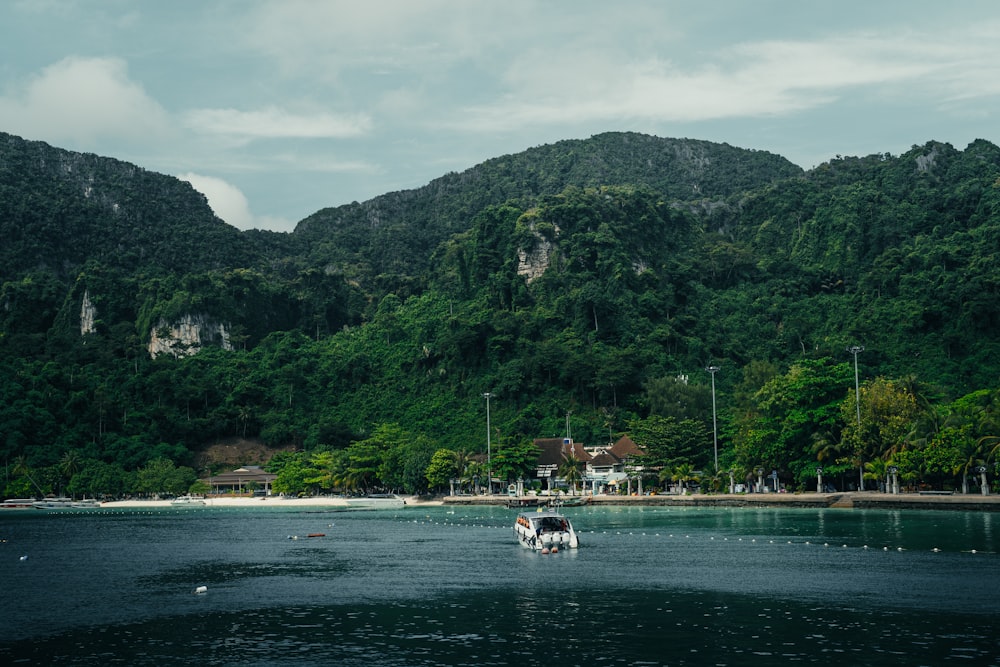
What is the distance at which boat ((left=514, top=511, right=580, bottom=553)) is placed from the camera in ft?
199

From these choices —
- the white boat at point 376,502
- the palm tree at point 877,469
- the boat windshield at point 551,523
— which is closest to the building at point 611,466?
the white boat at point 376,502

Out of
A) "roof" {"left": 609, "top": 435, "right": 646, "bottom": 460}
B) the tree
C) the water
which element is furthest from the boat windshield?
"roof" {"left": 609, "top": 435, "right": 646, "bottom": 460}

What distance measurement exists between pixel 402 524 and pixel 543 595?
50797 millimetres

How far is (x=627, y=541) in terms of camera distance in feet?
218

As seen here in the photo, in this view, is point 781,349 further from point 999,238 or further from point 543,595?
point 543,595

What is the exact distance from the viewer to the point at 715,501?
336ft

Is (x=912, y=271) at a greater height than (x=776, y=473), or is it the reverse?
(x=912, y=271)

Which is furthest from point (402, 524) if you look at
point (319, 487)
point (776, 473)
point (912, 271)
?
point (912, 271)

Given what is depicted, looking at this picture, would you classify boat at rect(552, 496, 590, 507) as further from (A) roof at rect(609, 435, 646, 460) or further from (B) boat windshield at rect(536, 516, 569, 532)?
(B) boat windshield at rect(536, 516, 569, 532)

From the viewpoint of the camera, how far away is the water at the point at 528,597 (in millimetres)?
32500

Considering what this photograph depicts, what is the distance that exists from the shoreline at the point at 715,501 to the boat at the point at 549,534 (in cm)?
3435

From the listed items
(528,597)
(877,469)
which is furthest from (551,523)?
(877,469)

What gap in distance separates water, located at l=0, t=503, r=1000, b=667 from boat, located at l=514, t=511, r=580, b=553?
3.53 ft

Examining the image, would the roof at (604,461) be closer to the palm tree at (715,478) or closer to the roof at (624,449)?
the roof at (624,449)
